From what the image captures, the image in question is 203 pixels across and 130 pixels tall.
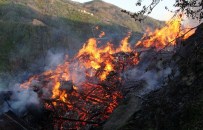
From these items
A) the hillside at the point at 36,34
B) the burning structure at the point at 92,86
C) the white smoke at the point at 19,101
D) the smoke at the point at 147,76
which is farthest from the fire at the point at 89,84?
the hillside at the point at 36,34

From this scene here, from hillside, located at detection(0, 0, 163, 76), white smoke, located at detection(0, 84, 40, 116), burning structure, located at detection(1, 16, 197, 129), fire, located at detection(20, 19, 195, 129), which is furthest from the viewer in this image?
hillside, located at detection(0, 0, 163, 76)

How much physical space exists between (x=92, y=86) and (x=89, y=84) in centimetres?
25

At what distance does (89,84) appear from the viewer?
41.9 ft

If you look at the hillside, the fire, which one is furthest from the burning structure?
the hillside

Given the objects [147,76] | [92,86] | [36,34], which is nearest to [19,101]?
[92,86]

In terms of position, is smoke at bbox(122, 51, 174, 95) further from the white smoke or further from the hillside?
the hillside

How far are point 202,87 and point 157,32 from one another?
9.65 meters

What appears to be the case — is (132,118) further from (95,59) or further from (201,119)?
(95,59)

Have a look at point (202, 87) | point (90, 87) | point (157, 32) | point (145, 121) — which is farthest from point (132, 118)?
point (157, 32)

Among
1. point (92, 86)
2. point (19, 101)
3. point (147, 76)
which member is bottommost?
point (19, 101)

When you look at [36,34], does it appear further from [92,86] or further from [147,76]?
[147,76]

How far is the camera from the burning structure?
416 inches

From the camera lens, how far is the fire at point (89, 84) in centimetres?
1104

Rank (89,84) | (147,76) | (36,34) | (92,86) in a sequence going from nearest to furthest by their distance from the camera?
(147,76) < (92,86) < (89,84) < (36,34)
